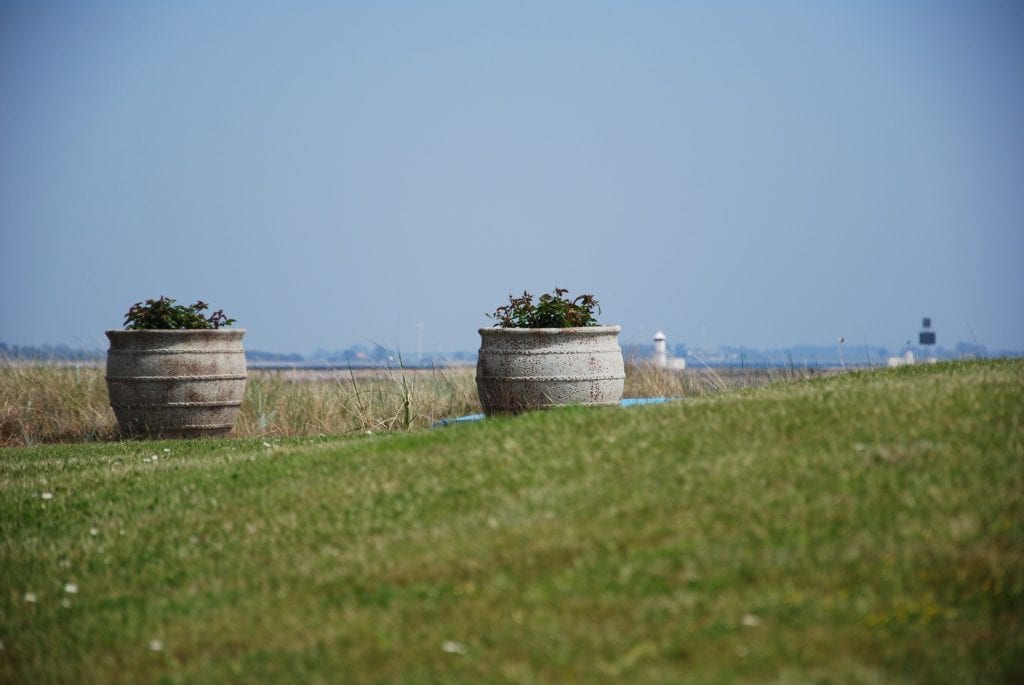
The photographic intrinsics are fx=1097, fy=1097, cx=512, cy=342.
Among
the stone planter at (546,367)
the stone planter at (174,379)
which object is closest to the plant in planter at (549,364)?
the stone planter at (546,367)

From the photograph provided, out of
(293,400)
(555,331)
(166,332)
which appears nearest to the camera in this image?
(555,331)

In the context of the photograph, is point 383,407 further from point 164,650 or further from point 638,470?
point 164,650

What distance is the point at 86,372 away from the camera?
16.4 m

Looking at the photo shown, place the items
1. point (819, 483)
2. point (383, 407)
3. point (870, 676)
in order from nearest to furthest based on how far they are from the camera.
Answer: point (870, 676)
point (819, 483)
point (383, 407)

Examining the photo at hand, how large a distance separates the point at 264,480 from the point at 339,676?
12.1ft

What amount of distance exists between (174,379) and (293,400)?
2556 millimetres

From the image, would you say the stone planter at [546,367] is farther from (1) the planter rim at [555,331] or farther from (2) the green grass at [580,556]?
(2) the green grass at [580,556]

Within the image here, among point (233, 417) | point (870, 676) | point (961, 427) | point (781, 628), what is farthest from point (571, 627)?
point (233, 417)

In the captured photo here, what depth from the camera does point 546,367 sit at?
39.4ft

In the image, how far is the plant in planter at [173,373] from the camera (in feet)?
44.8

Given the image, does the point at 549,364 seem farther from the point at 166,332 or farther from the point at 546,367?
the point at 166,332

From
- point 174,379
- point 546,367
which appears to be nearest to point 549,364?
point 546,367

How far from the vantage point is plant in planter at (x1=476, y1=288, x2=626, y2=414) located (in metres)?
12.0

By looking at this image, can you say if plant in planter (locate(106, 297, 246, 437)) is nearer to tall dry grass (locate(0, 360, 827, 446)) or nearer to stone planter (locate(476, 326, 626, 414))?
tall dry grass (locate(0, 360, 827, 446))
